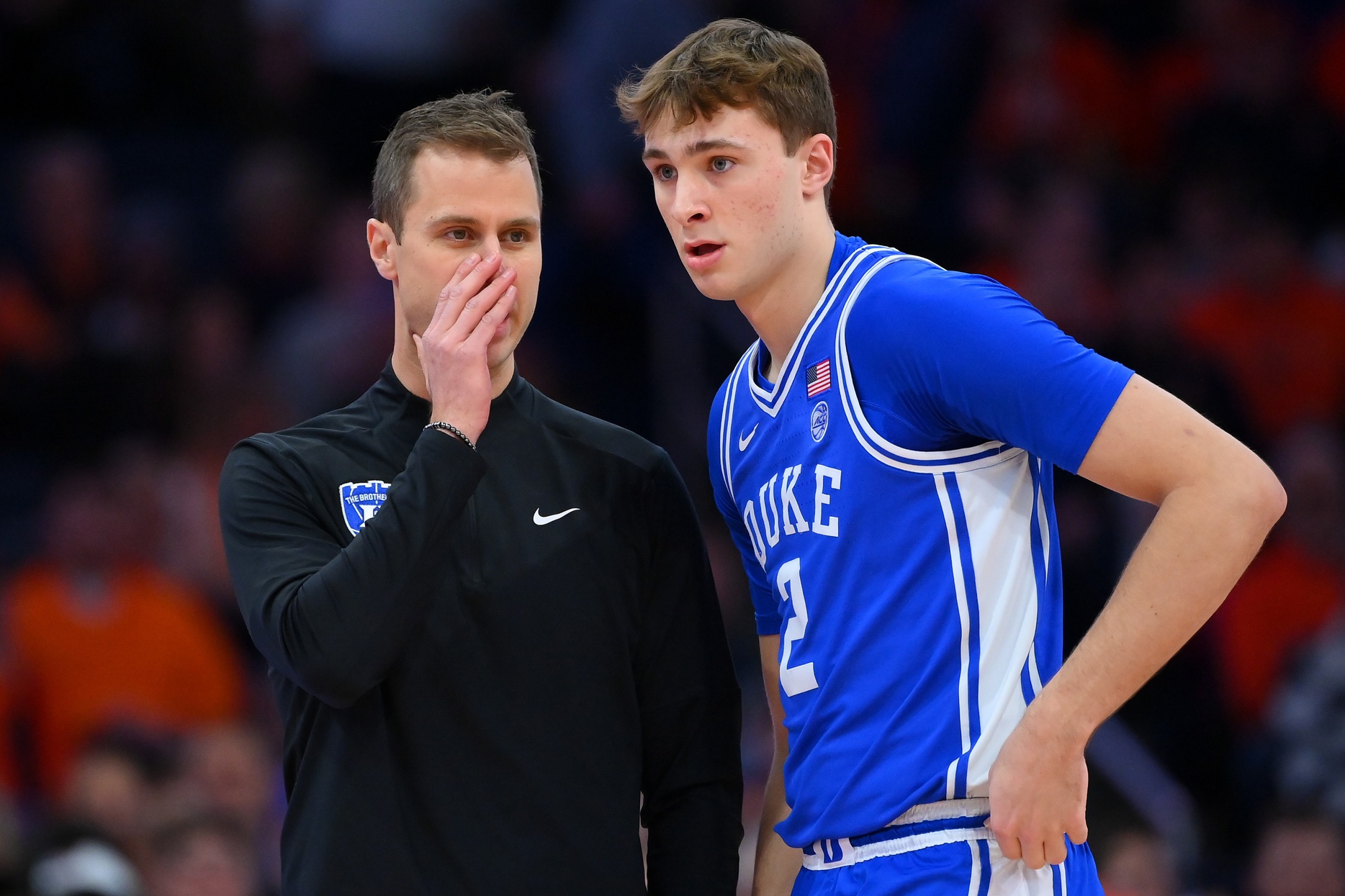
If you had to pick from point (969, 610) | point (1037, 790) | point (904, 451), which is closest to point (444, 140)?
point (904, 451)

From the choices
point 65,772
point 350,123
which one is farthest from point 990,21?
point 65,772

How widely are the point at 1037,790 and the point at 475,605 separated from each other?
1254 millimetres

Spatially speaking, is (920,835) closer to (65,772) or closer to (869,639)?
(869,639)

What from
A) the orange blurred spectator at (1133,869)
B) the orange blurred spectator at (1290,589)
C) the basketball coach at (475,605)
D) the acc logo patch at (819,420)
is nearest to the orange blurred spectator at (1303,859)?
the orange blurred spectator at (1133,869)

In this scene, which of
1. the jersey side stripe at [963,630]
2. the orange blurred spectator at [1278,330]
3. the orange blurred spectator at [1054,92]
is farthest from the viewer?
the orange blurred spectator at [1054,92]

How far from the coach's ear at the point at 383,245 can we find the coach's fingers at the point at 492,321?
0.34 meters

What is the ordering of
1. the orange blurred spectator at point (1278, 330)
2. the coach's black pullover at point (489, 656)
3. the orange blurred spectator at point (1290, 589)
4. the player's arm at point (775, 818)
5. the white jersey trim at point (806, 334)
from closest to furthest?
1. the coach's black pullover at point (489, 656)
2. the white jersey trim at point (806, 334)
3. the player's arm at point (775, 818)
4. the orange blurred spectator at point (1290, 589)
5. the orange blurred spectator at point (1278, 330)

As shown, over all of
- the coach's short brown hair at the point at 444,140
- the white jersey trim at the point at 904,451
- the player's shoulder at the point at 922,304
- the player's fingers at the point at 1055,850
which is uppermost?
the coach's short brown hair at the point at 444,140

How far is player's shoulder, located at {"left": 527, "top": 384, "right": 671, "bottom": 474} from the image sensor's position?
12.5 feet

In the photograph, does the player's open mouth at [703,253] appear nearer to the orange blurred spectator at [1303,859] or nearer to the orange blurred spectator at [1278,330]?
the orange blurred spectator at [1303,859]

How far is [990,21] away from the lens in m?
10.6

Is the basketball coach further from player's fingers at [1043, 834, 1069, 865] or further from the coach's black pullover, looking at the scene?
player's fingers at [1043, 834, 1069, 865]

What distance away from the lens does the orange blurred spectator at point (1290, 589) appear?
8.35 m

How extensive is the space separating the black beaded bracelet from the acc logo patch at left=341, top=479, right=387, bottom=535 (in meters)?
0.28
